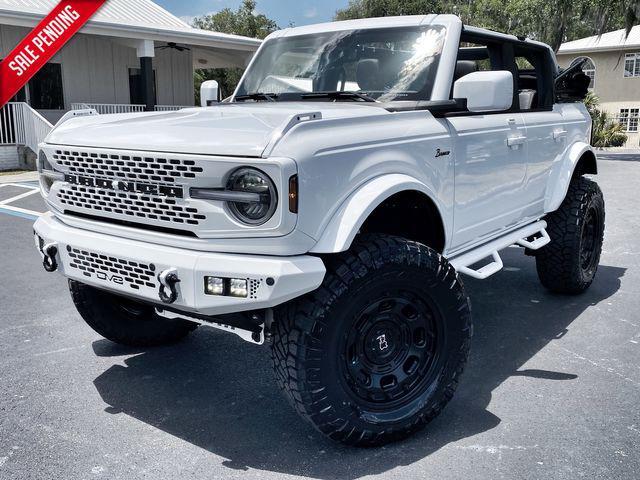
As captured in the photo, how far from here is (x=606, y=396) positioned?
3.48 meters

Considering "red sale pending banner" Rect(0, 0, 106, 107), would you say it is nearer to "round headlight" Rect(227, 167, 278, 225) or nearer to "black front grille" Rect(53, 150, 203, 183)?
"black front grille" Rect(53, 150, 203, 183)

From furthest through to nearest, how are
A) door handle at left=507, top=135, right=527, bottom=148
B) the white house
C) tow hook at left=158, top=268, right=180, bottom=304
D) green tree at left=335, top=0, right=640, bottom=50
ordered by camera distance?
1. green tree at left=335, top=0, right=640, bottom=50
2. the white house
3. door handle at left=507, top=135, right=527, bottom=148
4. tow hook at left=158, top=268, right=180, bottom=304

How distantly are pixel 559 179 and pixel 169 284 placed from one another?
3.44 meters

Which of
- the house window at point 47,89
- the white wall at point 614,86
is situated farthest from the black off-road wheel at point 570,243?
the white wall at point 614,86

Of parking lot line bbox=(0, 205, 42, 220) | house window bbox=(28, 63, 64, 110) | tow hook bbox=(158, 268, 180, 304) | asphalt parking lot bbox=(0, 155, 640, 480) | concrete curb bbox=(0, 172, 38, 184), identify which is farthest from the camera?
house window bbox=(28, 63, 64, 110)

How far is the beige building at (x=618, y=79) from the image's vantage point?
3148 cm

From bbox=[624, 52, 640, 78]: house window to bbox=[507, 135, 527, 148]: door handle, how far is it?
103 ft

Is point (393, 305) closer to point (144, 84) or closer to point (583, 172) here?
point (583, 172)

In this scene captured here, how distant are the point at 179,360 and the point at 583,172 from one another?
3.71 metres

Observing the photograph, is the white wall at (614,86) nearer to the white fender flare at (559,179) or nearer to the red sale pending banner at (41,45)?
the red sale pending banner at (41,45)

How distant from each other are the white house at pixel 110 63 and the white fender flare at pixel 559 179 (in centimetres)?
1239

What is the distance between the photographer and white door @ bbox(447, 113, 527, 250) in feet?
11.9

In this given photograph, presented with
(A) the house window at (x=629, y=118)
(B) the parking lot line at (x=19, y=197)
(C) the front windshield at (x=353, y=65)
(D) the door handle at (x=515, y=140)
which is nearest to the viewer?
(C) the front windshield at (x=353, y=65)

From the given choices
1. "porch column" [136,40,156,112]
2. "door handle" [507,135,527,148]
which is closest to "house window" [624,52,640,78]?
"porch column" [136,40,156,112]
